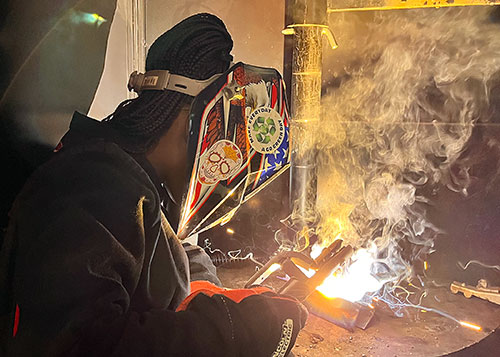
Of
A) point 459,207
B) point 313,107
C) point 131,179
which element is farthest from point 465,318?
point 131,179

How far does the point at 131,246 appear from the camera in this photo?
1.02m

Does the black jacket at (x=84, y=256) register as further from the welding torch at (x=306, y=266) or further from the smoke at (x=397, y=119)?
the smoke at (x=397, y=119)

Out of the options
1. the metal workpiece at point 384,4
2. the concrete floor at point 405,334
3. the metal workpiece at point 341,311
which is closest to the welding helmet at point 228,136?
the concrete floor at point 405,334

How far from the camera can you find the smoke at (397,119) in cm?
305

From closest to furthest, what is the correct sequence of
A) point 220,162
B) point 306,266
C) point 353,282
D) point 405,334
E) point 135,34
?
point 220,162, point 306,266, point 405,334, point 135,34, point 353,282

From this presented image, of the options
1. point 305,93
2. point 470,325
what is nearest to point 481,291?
point 470,325

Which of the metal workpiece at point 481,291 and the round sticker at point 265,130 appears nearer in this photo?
the round sticker at point 265,130

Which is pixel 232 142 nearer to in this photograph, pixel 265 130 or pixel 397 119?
pixel 265 130

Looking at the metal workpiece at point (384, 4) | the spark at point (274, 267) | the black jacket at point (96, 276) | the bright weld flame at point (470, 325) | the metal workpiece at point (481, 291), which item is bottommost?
the bright weld flame at point (470, 325)

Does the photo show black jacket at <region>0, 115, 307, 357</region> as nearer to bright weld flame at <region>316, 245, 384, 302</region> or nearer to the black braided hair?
the black braided hair

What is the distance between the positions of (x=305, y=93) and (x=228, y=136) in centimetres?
174

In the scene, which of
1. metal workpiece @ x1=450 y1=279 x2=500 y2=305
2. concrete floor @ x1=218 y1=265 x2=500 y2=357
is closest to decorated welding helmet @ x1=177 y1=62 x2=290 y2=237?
concrete floor @ x1=218 y1=265 x2=500 y2=357

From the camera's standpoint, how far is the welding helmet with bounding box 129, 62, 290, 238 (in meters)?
1.27

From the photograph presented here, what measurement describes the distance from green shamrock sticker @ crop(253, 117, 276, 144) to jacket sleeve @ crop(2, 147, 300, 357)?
19.2 inches
